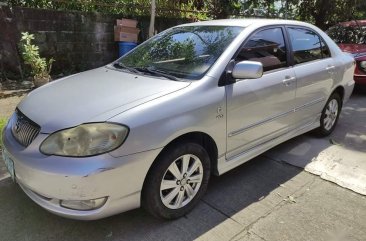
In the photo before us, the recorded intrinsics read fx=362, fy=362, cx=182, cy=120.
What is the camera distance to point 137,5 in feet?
29.0

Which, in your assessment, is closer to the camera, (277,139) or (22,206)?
(22,206)

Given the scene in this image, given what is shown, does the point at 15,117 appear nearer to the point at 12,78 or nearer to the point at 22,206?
the point at 22,206

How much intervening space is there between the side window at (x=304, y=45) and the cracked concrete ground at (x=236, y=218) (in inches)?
57.5

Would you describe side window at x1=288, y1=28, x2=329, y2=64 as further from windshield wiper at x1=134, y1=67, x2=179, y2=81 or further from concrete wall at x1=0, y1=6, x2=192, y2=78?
concrete wall at x1=0, y1=6, x2=192, y2=78

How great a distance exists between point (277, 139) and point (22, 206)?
262 centimetres

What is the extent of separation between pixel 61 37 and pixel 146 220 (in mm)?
5512

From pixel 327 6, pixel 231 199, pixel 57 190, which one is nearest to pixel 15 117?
pixel 57 190

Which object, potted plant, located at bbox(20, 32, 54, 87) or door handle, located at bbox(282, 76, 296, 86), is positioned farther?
potted plant, located at bbox(20, 32, 54, 87)

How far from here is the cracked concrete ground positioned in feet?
9.29

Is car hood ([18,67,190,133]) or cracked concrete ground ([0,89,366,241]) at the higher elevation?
car hood ([18,67,190,133])

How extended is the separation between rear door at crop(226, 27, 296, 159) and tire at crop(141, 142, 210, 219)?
1.31 feet

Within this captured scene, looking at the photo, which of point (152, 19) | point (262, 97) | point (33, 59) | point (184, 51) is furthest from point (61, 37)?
point (262, 97)

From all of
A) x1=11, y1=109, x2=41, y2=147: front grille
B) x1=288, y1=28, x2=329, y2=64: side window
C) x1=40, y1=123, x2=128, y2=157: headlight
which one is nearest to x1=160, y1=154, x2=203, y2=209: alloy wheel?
x1=40, y1=123, x2=128, y2=157: headlight

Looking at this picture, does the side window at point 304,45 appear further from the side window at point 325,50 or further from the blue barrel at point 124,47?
the blue barrel at point 124,47
